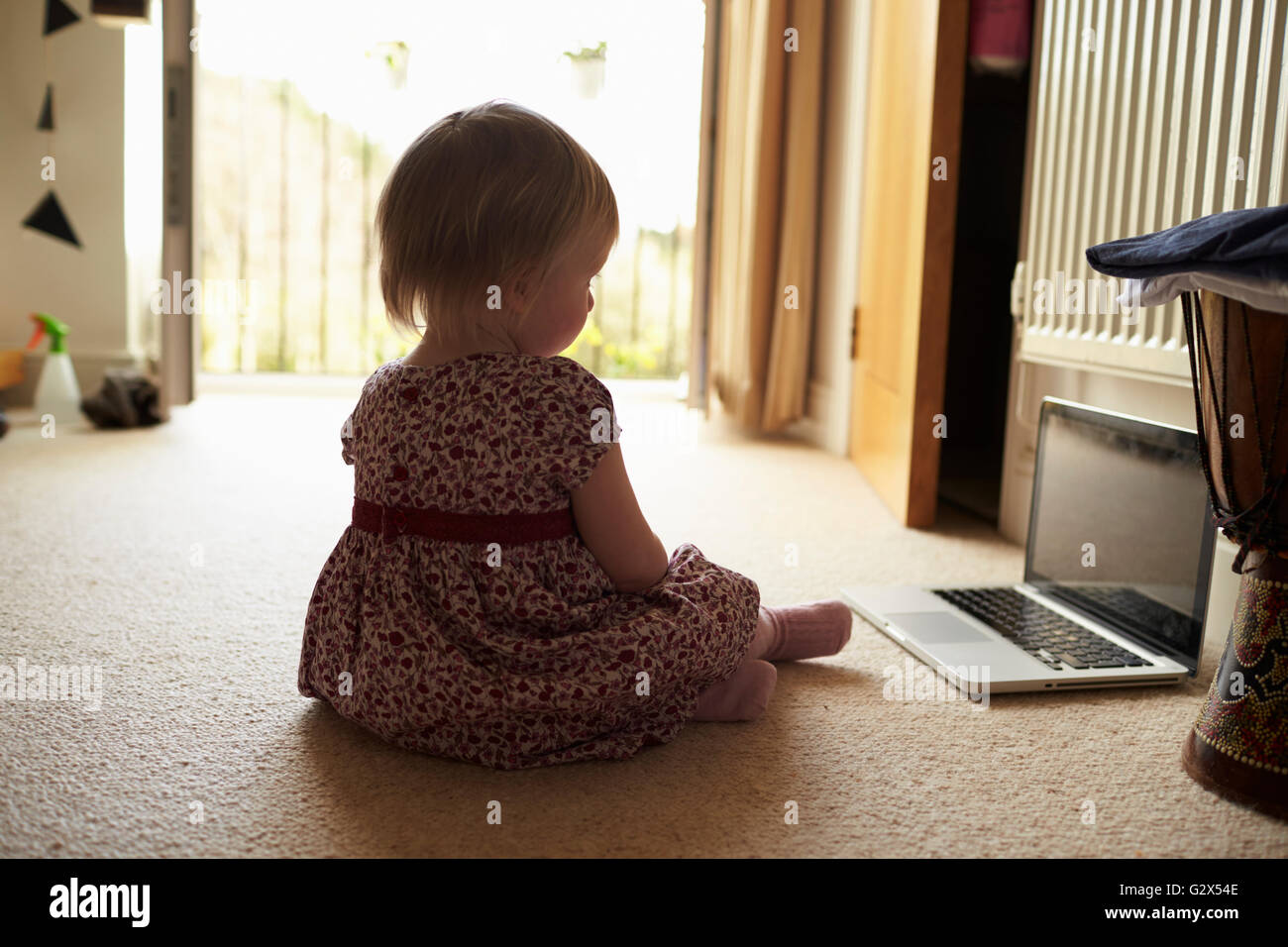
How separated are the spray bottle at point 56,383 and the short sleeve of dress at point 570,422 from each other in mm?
2319

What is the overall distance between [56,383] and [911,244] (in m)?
2.14

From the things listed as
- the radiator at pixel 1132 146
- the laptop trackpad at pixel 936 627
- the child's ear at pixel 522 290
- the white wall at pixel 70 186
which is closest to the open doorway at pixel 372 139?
the white wall at pixel 70 186

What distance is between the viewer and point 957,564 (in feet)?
5.58

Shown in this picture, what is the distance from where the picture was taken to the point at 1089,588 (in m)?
1.39

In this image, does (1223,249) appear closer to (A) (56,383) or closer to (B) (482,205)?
(B) (482,205)

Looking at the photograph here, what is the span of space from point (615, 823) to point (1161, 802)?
44 cm

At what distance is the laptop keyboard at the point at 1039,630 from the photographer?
121cm

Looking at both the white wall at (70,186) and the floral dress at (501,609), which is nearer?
the floral dress at (501,609)

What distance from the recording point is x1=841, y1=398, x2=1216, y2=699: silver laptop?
1.18 metres

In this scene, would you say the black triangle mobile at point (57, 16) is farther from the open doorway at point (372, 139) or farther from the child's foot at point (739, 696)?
the child's foot at point (739, 696)

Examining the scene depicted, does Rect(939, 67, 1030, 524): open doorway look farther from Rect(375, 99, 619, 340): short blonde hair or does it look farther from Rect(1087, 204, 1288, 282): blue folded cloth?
Rect(375, 99, 619, 340): short blonde hair

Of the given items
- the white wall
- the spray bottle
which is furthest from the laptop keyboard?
the white wall
